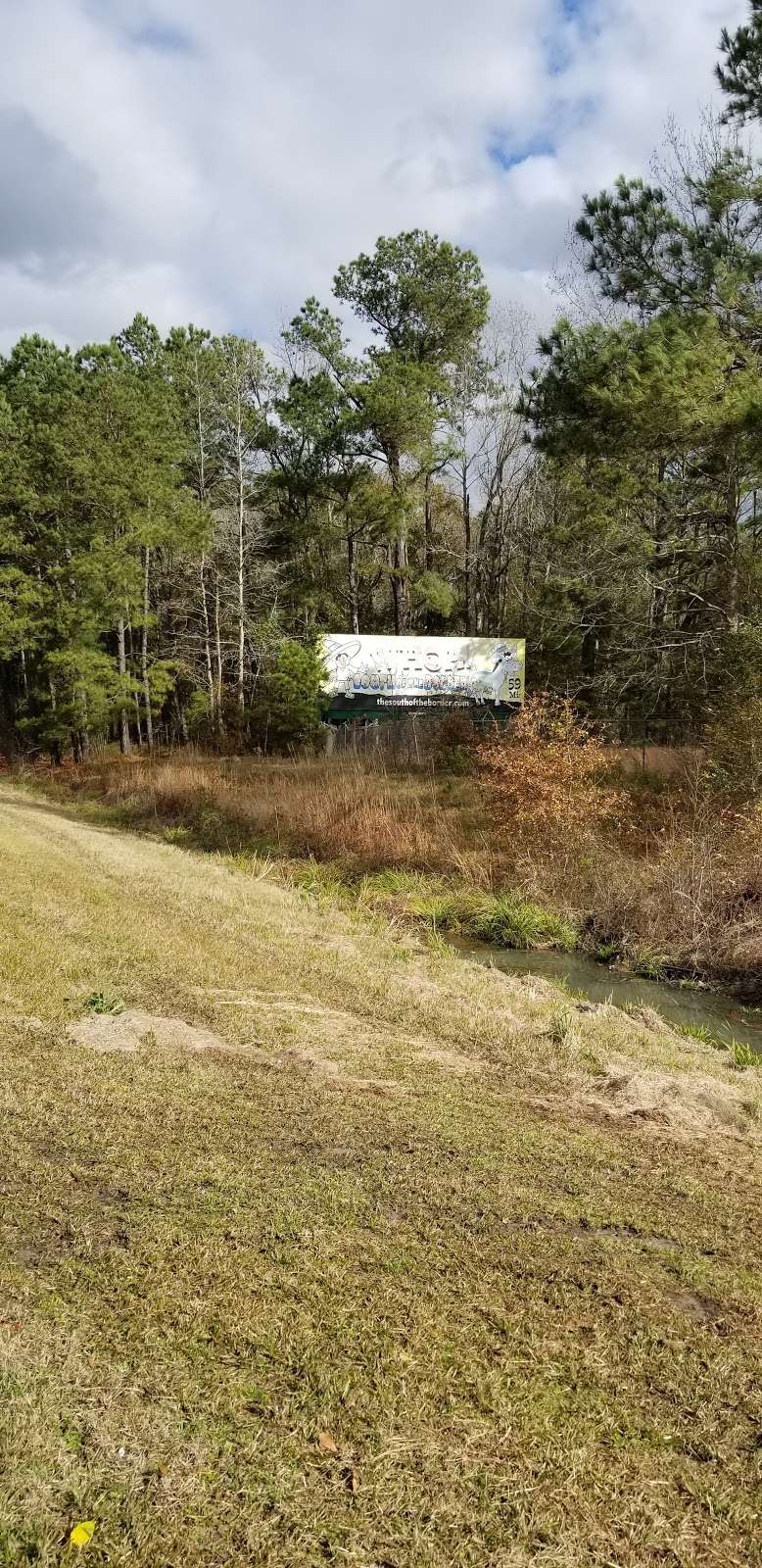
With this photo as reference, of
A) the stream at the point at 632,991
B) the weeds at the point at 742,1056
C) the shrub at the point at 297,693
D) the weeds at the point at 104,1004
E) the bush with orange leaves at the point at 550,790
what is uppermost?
the shrub at the point at 297,693

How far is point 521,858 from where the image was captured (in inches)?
507

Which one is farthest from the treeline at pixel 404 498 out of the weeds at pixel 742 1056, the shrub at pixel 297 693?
the weeds at pixel 742 1056

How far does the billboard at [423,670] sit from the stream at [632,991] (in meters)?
15.7

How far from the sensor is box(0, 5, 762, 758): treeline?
14.7m

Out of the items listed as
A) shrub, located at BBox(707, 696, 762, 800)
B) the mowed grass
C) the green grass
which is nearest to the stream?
the green grass

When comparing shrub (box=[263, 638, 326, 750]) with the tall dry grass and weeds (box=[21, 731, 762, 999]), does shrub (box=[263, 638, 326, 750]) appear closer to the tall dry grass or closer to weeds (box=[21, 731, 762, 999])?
the tall dry grass

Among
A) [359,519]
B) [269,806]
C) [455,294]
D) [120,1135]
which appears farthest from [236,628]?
[120,1135]

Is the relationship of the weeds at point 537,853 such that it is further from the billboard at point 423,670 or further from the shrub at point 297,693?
the billboard at point 423,670

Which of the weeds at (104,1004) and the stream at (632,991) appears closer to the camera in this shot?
the weeds at (104,1004)

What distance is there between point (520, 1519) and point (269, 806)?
1458 centimetres

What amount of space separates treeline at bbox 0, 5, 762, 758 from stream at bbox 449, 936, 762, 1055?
19.1 feet

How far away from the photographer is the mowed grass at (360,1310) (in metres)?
2.18

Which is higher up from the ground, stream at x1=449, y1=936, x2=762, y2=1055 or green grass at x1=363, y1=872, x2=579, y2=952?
green grass at x1=363, y1=872, x2=579, y2=952

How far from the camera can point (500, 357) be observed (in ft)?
116
